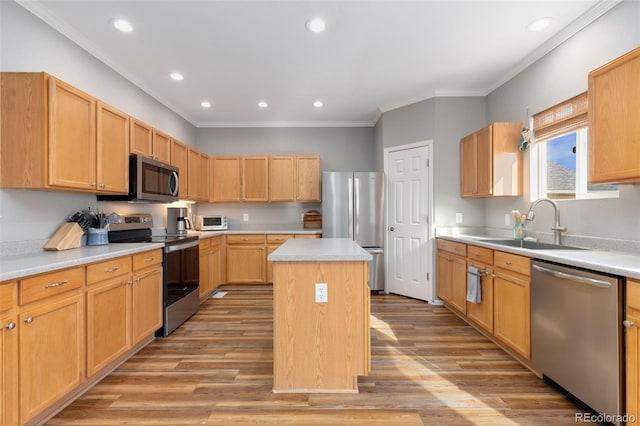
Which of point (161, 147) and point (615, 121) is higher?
point (161, 147)

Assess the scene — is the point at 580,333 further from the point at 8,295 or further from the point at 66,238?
the point at 66,238

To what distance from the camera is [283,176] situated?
4.68 metres

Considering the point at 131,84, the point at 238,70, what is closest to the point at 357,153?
the point at 238,70

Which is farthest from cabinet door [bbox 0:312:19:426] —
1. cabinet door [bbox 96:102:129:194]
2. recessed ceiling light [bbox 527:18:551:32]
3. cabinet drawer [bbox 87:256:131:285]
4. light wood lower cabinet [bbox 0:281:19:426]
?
recessed ceiling light [bbox 527:18:551:32]

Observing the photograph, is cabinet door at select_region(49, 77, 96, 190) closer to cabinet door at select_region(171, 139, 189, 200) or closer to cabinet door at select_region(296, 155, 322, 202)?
cabinet door at select_region(171, 139, 189, 200)

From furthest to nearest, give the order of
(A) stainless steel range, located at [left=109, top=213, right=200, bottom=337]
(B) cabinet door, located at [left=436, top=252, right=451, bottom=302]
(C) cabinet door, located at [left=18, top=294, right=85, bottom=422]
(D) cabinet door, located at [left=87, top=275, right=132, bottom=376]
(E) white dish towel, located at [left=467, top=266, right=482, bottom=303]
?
1. (B) cabinet door, located at [left=436, top=252, right=451, bottom=302]
2. (A) stainless steel range, located at [left=109, top=213, right=200, bottom=337]
3. (E) white dish towel, located at [left=467, top=266, right=482, bottom=303]
4. (D) cabinet door, located at [left=87, top=275, right=132, bottom=376]
5. (C) cabinet door, located at [left=18, top=294, right=85, bottom=422]

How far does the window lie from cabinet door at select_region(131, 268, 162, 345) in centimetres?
383

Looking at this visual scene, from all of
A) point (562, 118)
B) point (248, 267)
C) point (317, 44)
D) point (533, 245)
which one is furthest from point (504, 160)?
point (248, 267)

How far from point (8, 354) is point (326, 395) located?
172 centimetres

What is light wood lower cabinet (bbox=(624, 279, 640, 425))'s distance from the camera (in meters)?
1.38

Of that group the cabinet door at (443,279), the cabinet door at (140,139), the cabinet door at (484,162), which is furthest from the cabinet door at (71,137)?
the cabinet door at (484,162)

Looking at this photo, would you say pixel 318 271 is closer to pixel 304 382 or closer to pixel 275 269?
pixel 275 269

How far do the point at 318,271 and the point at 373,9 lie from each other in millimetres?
2056

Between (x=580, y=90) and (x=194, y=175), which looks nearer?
(x=580, y=90)
